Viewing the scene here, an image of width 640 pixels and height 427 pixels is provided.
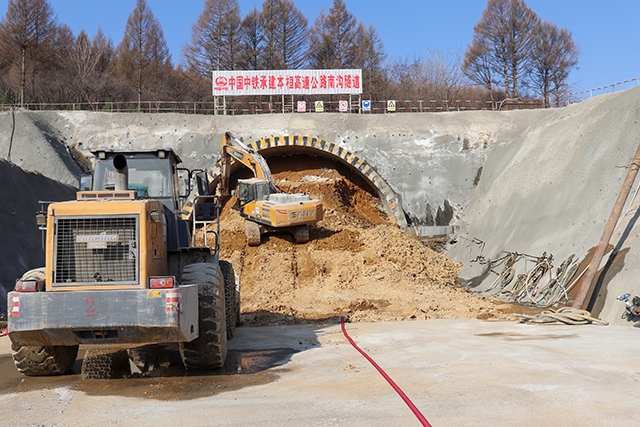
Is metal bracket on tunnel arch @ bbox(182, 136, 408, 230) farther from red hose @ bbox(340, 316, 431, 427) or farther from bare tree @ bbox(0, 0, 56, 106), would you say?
bare tree @ bbox(0, 0, 56, 106)

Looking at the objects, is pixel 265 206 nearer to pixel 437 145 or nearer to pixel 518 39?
pixel 437 145

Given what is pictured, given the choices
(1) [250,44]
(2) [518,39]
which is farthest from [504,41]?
(1) [250,44]

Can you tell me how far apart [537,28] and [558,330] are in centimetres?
4694

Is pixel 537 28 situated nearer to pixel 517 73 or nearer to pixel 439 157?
pixel 517 73

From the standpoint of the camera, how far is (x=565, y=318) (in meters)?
10.1

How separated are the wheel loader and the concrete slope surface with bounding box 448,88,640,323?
24.3 feet

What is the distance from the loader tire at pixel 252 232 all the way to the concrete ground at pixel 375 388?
32.5 feet

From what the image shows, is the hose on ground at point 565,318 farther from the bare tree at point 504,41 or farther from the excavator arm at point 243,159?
the bare tree at point 504,41

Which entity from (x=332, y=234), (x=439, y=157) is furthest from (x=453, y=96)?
(x=332, y=234)

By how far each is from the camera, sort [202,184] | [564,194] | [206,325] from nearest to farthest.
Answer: [206,325] → [202,184] → [564,194]

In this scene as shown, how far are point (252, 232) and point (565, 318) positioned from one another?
36.2ft

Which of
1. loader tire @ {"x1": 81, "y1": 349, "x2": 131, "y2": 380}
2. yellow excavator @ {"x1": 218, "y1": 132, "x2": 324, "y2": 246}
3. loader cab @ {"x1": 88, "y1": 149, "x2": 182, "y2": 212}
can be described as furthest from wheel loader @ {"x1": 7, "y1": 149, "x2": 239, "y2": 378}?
yellow excavator @ {"x1": 218, "y1": 132, "x2": 324, "y2": 246}

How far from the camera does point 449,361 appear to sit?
7.22 meters

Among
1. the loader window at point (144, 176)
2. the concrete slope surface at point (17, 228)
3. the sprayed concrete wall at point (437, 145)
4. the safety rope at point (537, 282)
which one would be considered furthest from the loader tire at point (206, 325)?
the sprayed concrete wall at point (437, 145)
